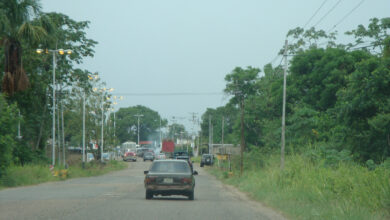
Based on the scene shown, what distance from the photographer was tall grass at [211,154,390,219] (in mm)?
14570

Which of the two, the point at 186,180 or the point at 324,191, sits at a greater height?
the point at 186,180

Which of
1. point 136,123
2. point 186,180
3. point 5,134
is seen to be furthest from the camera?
point 136,123

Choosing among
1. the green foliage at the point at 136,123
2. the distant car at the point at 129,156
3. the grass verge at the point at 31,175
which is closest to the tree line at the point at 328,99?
the grass verge at the point at 31,175

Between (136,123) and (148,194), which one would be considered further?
(136,123)

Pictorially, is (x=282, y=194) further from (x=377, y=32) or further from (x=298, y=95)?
(x=377, y=32)

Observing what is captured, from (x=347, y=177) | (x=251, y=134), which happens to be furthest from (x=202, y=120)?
(x=347, y=177)

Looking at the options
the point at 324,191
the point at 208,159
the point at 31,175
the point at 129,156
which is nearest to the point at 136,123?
the point at 129,156

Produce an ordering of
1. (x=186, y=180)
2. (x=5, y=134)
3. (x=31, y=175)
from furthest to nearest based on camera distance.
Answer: (x=31, y=175) < (x=5, y=134) < (x=186, y=180)

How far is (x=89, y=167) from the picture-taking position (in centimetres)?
5675

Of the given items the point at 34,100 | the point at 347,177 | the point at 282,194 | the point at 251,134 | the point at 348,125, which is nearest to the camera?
the point at 347,177

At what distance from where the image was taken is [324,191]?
63.0 ft

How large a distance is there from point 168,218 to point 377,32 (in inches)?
1794

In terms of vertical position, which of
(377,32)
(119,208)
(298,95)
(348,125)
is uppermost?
(377,32)

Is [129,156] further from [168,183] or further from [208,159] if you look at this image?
[168,183]
